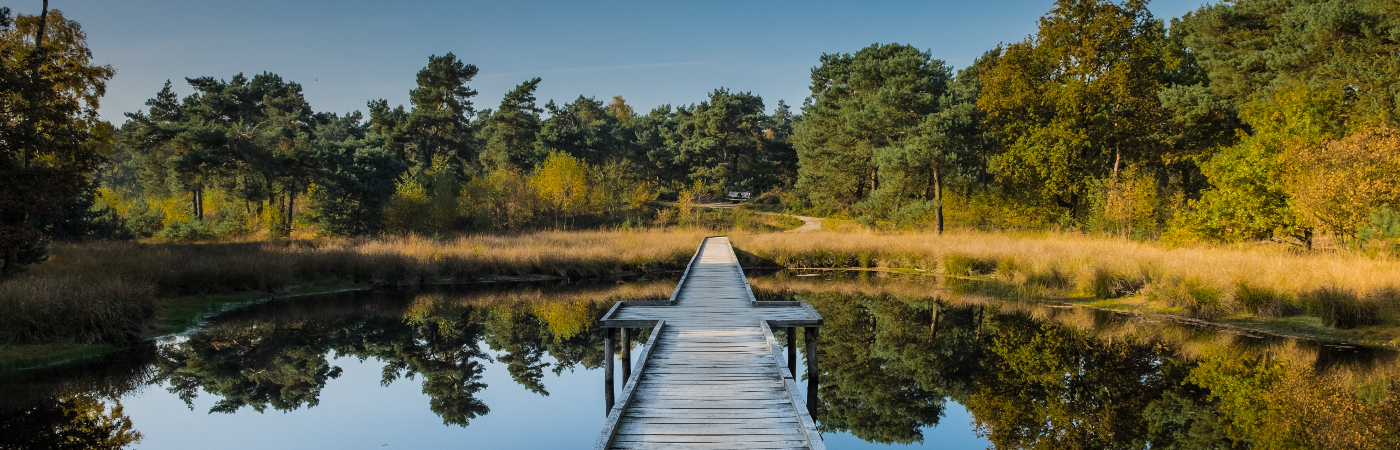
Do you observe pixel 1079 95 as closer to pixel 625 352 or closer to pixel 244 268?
pixel 625 352

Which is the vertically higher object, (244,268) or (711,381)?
(244,268)

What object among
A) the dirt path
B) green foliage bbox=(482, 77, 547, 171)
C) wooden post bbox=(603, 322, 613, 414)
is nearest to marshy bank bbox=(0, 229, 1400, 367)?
wooden post bbox=(603, 322, 613, 414)

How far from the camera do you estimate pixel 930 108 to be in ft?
101

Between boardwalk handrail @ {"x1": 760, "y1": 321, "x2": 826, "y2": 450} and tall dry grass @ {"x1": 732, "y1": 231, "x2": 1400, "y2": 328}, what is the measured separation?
30.8 ft

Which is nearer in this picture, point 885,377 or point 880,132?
point 885,377

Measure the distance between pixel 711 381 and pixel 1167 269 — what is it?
11.7m

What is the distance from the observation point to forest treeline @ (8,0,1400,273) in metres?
14.2

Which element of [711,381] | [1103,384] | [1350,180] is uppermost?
[1350,180]

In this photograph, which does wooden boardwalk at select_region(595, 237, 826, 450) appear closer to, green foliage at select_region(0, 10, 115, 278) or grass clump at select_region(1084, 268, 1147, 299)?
grass clump at select_region(1084, 268, 1147, 299)

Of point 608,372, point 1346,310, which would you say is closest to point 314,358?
point 608,372

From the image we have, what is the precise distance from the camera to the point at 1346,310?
10445mm

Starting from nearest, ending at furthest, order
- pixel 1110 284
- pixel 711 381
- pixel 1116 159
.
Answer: pixel 711 381 → pixel 1110 284 → pixel 1116 159

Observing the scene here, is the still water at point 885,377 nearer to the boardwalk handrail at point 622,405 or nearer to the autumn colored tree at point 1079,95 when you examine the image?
the boardwalk handrail at point 622,405

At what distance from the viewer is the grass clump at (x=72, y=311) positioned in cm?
952
